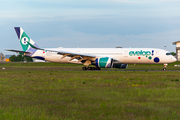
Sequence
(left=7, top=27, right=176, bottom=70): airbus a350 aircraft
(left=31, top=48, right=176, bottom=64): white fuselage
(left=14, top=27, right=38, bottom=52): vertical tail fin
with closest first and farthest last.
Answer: (left=7, top=27, right=176, bottom=70): airbus a350 aircraft
(left=31, top=48, right=176, bottom=64): white fuselage
(left=14, top=27, right=38, bottom=52): vertical tail fin

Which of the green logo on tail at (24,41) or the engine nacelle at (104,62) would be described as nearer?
the engine nacelle at (104,62)

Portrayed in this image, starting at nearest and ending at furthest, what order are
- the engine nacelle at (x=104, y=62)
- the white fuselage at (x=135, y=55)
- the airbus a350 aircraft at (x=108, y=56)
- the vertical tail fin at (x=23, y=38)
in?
the engine nacelle at (x=104, y=62), the airbus a350 aircraft at (x=108, y=56), the white fuselage at (x=135, y=55), the vertical tail fin at (x=23, y=38)

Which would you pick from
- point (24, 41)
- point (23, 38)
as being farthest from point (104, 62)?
point (23, 38)

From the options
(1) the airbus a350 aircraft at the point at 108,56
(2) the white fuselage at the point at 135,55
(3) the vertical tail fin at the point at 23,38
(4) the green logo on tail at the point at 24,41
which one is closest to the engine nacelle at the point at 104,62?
(1) the airbus a350 aircraft at the point at 108,56

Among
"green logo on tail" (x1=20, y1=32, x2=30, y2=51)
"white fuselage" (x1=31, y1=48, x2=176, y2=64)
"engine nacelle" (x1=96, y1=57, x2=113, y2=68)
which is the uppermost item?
Result: "green logo on tail" (x1=20, y1=32, x2=30, y2=51)

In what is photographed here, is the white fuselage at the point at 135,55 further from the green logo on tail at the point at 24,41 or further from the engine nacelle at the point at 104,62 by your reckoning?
the green logo on tail at the point at 24,41

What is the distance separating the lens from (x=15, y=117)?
6.98 metres

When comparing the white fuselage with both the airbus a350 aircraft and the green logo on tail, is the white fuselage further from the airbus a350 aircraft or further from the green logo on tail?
the green logo on tail

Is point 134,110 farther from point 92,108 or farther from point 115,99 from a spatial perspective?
point 115,99

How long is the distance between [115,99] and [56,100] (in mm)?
2495

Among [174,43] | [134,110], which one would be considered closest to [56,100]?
[134,110]

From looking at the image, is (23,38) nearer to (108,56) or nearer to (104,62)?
(108,56)

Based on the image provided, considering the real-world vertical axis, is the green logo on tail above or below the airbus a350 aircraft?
above

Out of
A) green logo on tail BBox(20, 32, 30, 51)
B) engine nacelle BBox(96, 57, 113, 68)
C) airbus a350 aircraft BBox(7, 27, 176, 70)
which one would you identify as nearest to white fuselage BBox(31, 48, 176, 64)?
airbus a350 aircraft BBox(7, 27, 176, 70)
